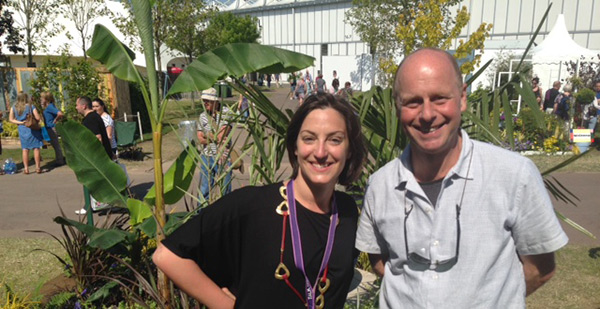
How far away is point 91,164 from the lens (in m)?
3.79

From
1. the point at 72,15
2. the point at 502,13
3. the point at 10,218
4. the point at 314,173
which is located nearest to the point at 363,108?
the point at 314,173

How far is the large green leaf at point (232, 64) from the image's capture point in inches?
125

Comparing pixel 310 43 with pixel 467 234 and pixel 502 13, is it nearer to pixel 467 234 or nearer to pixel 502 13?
pixel 502 13

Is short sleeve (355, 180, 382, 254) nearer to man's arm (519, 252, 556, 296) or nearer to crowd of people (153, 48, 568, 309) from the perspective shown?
crowd of people (153, 48, 568, 309)

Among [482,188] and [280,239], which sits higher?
[482,188]

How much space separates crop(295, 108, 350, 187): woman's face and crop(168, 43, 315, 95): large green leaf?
1.47 m

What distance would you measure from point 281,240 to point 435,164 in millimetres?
676

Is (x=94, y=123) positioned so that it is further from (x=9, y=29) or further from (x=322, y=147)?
(x=9, y=29)

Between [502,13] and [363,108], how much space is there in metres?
33.3

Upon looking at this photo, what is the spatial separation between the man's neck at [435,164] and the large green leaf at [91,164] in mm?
3025

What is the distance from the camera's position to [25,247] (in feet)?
17.9

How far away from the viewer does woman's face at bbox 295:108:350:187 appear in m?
1.79

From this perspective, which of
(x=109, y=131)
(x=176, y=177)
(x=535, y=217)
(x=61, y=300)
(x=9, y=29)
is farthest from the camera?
(x=9, y=29)

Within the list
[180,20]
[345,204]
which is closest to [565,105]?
[345,204]
